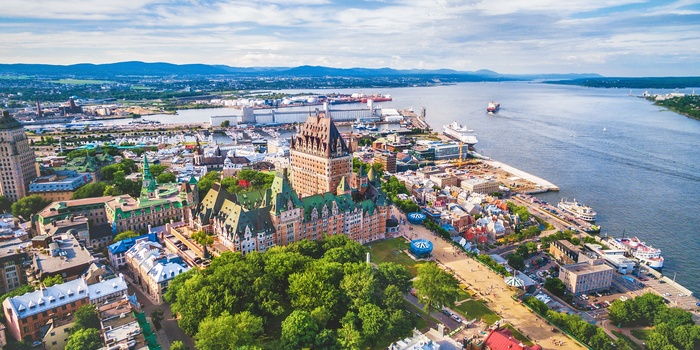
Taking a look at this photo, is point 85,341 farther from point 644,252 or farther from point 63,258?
point 644,252

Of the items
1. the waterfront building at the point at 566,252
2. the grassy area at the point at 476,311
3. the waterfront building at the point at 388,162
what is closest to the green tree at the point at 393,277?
the grassy area at the point at 476,311

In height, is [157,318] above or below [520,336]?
above

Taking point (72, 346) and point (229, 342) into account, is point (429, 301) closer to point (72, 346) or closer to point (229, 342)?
point (229, 342)

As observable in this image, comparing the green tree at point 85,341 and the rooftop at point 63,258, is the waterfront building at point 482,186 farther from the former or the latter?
the green tree at point 85,341

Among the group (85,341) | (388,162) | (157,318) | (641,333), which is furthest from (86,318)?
(388,162)

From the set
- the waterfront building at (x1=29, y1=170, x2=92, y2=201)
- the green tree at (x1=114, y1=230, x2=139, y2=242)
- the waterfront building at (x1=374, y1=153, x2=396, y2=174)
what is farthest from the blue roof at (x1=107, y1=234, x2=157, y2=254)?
the waterfront building at (x1=374, y1=153, x2=396, y2=174)

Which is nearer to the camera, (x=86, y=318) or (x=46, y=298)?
(x=86, y=318)

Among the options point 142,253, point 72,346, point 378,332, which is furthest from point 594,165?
point 72,346
